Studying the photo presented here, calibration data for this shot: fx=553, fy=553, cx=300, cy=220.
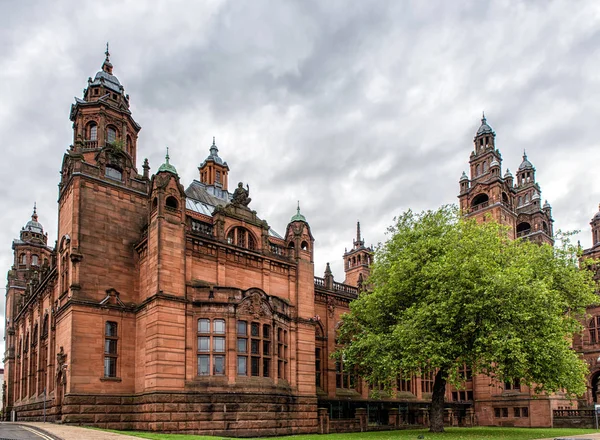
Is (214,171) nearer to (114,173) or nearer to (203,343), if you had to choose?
(114,173)

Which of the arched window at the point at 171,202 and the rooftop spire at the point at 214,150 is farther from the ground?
the rooftop spire at the point at 214,150

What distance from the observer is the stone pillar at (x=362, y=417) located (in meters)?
42.0

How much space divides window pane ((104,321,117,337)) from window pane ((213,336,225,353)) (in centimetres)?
644

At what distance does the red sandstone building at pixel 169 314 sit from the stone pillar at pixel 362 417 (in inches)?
3.0

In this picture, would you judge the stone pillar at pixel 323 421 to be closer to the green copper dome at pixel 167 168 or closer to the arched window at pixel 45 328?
the green copper dome at pixel 167 168

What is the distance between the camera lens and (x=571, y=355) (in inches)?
1254

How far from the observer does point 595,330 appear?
64438 mm

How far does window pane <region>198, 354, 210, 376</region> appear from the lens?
1325 inches

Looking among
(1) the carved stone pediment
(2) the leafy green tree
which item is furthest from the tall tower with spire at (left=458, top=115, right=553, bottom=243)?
(1) the carved stone pediment

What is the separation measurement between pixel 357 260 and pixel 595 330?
49.4 meters

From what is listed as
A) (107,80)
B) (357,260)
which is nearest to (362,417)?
(107,80)

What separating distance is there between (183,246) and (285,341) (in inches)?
403

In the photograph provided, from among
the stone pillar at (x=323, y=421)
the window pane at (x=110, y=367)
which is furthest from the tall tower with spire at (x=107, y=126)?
the stone pillar at (x=323, y=421)

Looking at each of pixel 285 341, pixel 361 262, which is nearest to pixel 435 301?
pixel 285 341
